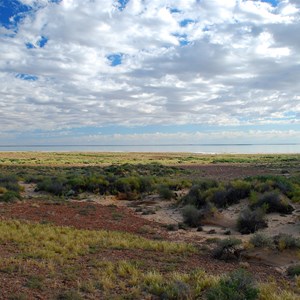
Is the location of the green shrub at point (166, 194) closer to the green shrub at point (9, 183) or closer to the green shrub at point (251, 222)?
the green shrub at point (251, 222)

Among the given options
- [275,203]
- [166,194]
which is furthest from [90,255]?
[166,194]

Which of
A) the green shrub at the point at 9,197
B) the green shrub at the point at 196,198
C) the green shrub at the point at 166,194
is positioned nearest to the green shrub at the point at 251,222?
the green shrub at the point at 196,198

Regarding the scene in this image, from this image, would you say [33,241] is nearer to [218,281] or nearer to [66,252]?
[66,252]

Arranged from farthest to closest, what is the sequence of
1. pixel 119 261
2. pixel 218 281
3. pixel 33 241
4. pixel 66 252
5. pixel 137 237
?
1. pixel 137 237
2. pixel 33 241
3. pixel 66 252
4. pixel 119 261
5. pixel 218 281

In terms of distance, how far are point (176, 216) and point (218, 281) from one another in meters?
11.0

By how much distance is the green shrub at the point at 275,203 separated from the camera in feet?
55.4

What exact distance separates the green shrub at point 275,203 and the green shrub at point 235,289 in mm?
9716

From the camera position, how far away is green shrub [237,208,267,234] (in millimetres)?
14953

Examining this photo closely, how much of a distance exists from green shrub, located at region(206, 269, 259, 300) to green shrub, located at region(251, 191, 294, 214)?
9.72 metres

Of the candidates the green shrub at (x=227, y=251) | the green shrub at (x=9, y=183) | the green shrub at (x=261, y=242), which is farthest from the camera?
the green shrub at (x=9, y=183)

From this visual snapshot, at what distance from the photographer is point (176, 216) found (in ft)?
62.2

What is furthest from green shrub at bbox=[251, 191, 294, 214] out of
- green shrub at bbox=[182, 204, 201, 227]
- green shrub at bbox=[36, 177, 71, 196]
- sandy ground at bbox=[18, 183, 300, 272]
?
green shrub at bbox=[36, 177, 71, 196]

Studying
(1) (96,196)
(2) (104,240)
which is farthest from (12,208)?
(2) (104,240)

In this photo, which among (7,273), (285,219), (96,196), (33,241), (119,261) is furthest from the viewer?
(96,196)
